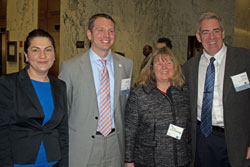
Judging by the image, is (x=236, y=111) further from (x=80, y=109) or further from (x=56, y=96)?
(x=56, y=96)

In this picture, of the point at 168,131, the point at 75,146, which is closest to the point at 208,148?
the point at 168,131

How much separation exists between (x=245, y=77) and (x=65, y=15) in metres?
5.21

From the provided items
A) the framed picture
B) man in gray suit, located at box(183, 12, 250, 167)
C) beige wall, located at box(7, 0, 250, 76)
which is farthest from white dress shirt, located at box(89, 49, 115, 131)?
the framed picture

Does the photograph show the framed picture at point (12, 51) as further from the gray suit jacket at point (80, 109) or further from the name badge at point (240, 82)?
the name badge at point (240, 82)

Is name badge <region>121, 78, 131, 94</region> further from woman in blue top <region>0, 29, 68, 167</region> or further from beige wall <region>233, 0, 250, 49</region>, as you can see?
beige wall <region>233, 0, 250, 49</region>

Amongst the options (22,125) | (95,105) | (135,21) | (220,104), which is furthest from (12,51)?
(220,104)

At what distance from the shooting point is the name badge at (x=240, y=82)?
245cm

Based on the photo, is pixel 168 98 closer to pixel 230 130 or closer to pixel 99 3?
pixel 230 130

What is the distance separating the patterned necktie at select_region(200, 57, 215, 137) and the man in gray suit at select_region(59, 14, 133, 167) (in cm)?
83

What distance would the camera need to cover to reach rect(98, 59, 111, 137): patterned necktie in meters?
2.42

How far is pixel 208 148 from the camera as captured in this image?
8.35ft

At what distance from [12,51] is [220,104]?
6.09 m

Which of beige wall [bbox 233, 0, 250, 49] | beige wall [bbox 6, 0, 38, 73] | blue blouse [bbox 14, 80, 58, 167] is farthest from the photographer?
beige wall [bbox 233, 0, 250, 49]

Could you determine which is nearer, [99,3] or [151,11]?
→ [99,3]
